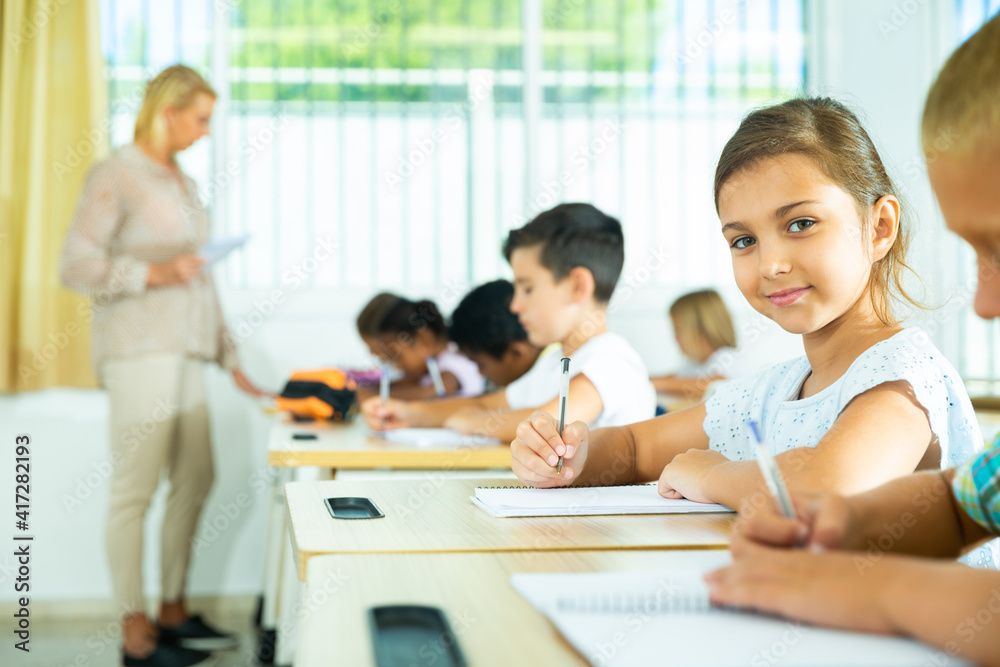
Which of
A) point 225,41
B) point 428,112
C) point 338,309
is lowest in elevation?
point 338,309

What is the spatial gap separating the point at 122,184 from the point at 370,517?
2140 millimetres

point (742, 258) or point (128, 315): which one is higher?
point (742, 258)

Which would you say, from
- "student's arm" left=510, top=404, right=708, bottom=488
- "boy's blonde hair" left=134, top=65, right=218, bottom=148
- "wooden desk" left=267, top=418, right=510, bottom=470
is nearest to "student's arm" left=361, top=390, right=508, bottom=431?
"wooden desk" left=267, top=418, right=510, bottom=470

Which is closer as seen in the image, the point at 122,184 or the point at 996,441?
the point at 996,441

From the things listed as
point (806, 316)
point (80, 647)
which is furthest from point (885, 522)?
point (80, 647)

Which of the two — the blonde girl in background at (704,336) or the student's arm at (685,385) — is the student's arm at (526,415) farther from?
the blonde girl in background at (704,336)

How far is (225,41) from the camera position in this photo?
3.46 metres

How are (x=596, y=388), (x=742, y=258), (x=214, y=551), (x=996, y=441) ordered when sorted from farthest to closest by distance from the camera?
1. (x=214, y=551)
2. (x=596, y=388)
3. (x=742, y=258)
4. (x=996, y=441)

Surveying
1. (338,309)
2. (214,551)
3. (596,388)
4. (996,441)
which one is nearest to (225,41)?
(338,309)

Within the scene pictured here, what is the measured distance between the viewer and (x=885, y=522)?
0.72 meters

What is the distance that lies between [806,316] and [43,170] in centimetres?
292

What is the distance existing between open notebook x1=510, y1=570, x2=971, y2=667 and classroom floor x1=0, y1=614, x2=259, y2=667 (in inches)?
95.7

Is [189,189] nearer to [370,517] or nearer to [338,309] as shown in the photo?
[338,309]

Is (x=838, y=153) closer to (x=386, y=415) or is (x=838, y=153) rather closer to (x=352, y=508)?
(x=352, y=508)
